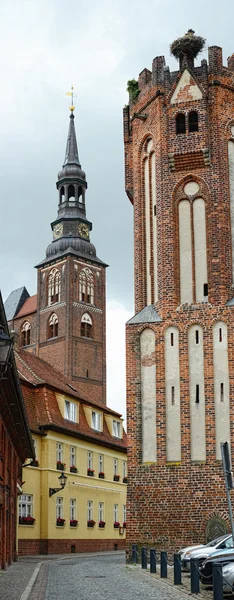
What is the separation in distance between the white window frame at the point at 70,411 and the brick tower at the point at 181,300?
506 inches

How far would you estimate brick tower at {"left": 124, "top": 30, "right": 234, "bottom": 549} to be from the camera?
2686 centimetres

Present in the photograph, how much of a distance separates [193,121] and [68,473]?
1792 centimetres

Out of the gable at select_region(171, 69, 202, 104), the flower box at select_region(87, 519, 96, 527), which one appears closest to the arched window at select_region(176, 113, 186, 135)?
the gable at select_region(171, 69, 202, 104)

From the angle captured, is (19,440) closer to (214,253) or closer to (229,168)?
(214,253)

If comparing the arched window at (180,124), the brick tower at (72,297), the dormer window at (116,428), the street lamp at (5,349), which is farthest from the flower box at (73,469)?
the brick tower at (72,297)

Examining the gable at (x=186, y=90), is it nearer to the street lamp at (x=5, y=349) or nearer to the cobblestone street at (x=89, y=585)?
the cobblestone street at (x=89, y=585)

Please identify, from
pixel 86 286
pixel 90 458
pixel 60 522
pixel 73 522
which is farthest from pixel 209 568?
pixel 86 286

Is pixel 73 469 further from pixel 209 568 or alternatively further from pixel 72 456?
pixel 209 568

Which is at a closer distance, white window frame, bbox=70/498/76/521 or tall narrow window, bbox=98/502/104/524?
white window frame, bbox=70/498/76/521

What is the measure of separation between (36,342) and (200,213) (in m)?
68.1

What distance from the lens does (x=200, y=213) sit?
2931cm

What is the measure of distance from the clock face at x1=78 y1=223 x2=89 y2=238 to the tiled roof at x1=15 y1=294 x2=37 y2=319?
11.3 metres

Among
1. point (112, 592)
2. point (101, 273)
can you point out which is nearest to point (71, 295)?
point (101, 273)

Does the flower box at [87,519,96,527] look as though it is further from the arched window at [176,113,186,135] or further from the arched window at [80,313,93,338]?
the arched window at [80,313,93,338]
